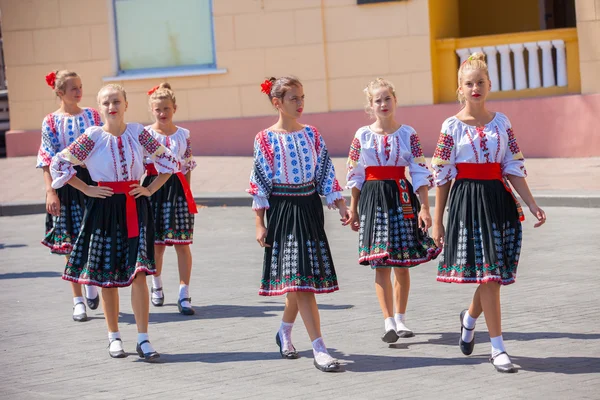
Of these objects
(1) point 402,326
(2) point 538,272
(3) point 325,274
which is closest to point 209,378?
(3) point 325,274

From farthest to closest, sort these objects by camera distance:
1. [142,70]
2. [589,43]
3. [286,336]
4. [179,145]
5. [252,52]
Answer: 1. [142,70]
2. [252,52]
3. [589,43]
4. [179,145]
5. [286,336]

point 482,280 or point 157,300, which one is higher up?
point 482,280

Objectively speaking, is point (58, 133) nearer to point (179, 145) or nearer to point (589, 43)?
point (179, 145)

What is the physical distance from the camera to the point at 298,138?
6480 millimetres

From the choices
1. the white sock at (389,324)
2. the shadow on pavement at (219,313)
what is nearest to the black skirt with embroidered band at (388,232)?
the white sock at (389,324)

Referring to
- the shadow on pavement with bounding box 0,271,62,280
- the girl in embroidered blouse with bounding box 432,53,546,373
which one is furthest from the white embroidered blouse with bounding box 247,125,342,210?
the shadow on pavement with bounding box 0,271,62,280

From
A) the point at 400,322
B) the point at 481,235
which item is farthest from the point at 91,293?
the point at 481,235

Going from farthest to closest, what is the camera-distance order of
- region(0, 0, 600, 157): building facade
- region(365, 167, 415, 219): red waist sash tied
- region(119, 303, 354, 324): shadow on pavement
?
region(0, 0, 600, 157): building facade
region(119, 303, 354, 324): shadow on pavement
region(365, 167, 415, 219): red waist sash tied

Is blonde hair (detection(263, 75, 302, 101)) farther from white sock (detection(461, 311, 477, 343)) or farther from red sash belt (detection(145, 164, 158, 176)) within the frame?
red sash belt (detection(145, 164, 158, 176))

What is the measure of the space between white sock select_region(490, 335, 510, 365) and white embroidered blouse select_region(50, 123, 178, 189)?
243 cm

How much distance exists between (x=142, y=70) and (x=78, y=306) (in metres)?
11.8

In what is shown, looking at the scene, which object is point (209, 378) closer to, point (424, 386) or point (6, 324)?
point (424, 386)

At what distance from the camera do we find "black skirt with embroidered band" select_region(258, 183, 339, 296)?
20.9 ft

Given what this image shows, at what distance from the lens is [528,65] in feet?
58.7
